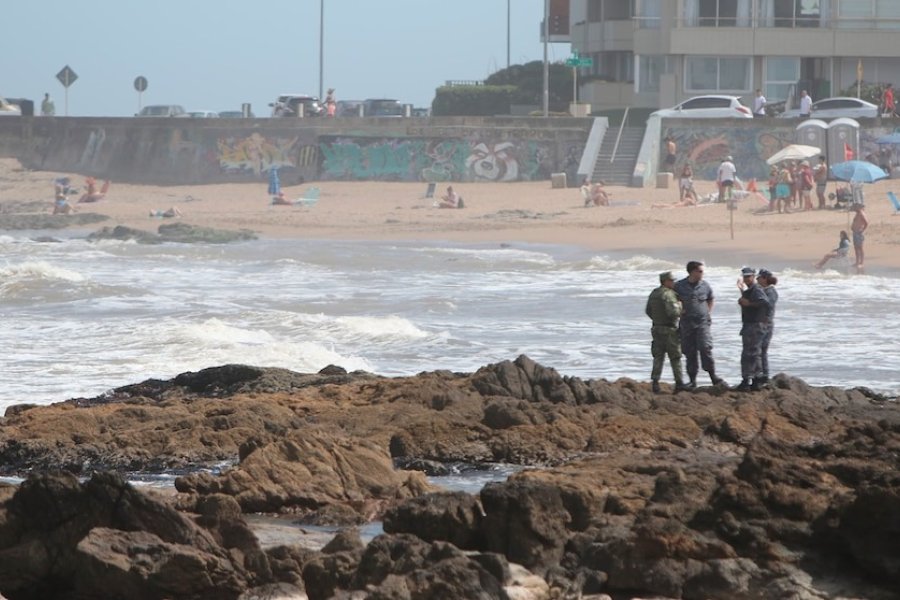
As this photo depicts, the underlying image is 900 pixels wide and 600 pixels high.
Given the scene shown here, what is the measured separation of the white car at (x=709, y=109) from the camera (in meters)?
47.4

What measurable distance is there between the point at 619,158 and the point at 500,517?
38331 millimetres

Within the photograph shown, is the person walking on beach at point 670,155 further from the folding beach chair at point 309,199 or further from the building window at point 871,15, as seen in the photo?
the folding beach chair at point 309,199

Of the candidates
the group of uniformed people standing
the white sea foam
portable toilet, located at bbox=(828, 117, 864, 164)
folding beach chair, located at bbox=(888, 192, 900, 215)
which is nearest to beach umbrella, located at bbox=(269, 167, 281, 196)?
the white sea foam

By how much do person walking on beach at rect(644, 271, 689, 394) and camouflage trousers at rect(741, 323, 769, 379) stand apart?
629 millimetres

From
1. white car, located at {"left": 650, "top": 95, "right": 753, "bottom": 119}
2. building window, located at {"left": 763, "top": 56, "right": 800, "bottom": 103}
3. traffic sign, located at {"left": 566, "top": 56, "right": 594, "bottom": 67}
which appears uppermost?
traffic sign, located at {"left": 566, "top": 56, "right": 594, "bottom": 67}

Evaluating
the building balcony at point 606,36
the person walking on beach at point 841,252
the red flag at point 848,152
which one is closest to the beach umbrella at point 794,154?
the red flag at point 848,152

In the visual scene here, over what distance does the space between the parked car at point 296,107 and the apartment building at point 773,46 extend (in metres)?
11.4

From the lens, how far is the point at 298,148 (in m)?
52.8

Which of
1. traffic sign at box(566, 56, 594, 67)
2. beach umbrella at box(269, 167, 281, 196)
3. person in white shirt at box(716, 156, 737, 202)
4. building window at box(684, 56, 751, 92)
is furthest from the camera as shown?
traffic sign at box(566, 56, 594, 67)

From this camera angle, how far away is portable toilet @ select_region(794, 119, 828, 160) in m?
44.6

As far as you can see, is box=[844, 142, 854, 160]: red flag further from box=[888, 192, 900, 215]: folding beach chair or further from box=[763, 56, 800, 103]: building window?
box=[763, 56, 800, 103]: building window

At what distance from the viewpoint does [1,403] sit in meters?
18.0

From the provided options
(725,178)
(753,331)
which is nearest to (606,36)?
(725,178)

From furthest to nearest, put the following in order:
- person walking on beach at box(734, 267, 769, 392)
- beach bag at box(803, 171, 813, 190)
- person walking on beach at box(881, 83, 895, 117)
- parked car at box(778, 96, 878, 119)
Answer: person walking on beach at box(881, 83, 895, 117), parked car at box(778, 96, 878, 119), beach bag at box(803, 171, 813, 190), person walking on beach at box(734, 267, 769, 392)
